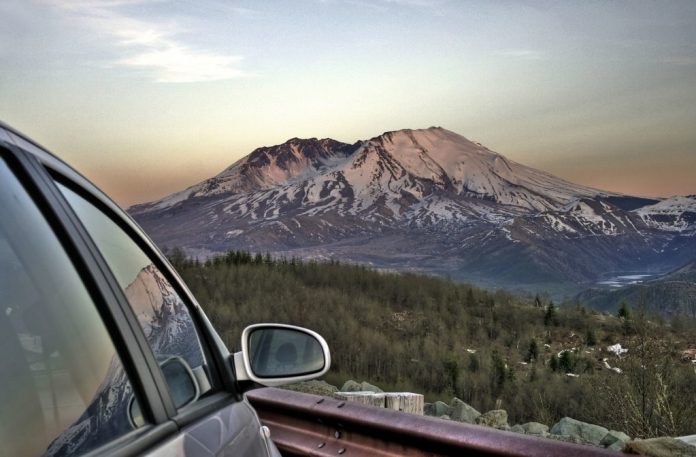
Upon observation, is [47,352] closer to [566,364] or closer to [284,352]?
[284,352]

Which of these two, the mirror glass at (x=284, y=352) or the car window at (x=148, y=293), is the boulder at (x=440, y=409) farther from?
the car window at (x=148, y=293)

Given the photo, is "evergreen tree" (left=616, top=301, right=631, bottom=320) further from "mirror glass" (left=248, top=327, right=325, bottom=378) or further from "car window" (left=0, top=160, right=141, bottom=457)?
"car window" (left=0, top=160, right=141, bottom=457)

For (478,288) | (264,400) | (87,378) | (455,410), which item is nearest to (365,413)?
(264,400)

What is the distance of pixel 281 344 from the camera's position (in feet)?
8.04

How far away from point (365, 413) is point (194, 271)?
40.1 metres

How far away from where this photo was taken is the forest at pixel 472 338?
14188 mm

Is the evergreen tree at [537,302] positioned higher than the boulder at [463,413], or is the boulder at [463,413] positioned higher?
the boulder at [463,413]

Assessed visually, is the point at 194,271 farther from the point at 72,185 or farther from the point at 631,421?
the point at 72,185

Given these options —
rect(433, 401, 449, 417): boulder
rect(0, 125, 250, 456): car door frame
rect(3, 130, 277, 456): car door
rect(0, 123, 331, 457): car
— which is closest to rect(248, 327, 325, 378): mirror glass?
rect(3, 130, 277, 456): car door

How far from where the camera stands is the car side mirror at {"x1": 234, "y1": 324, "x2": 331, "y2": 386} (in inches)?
89.5

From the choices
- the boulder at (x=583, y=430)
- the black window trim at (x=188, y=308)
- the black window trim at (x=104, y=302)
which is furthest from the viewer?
the boulder at (x=583, y=430)

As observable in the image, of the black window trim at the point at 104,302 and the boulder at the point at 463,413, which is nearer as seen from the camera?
the black window trim at the point at 104,302

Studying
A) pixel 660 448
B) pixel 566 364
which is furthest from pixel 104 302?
pixel 566 364

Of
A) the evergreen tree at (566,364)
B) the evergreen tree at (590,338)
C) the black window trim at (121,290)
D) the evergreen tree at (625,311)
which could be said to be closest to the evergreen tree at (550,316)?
the evergreen tree at (590,338)
